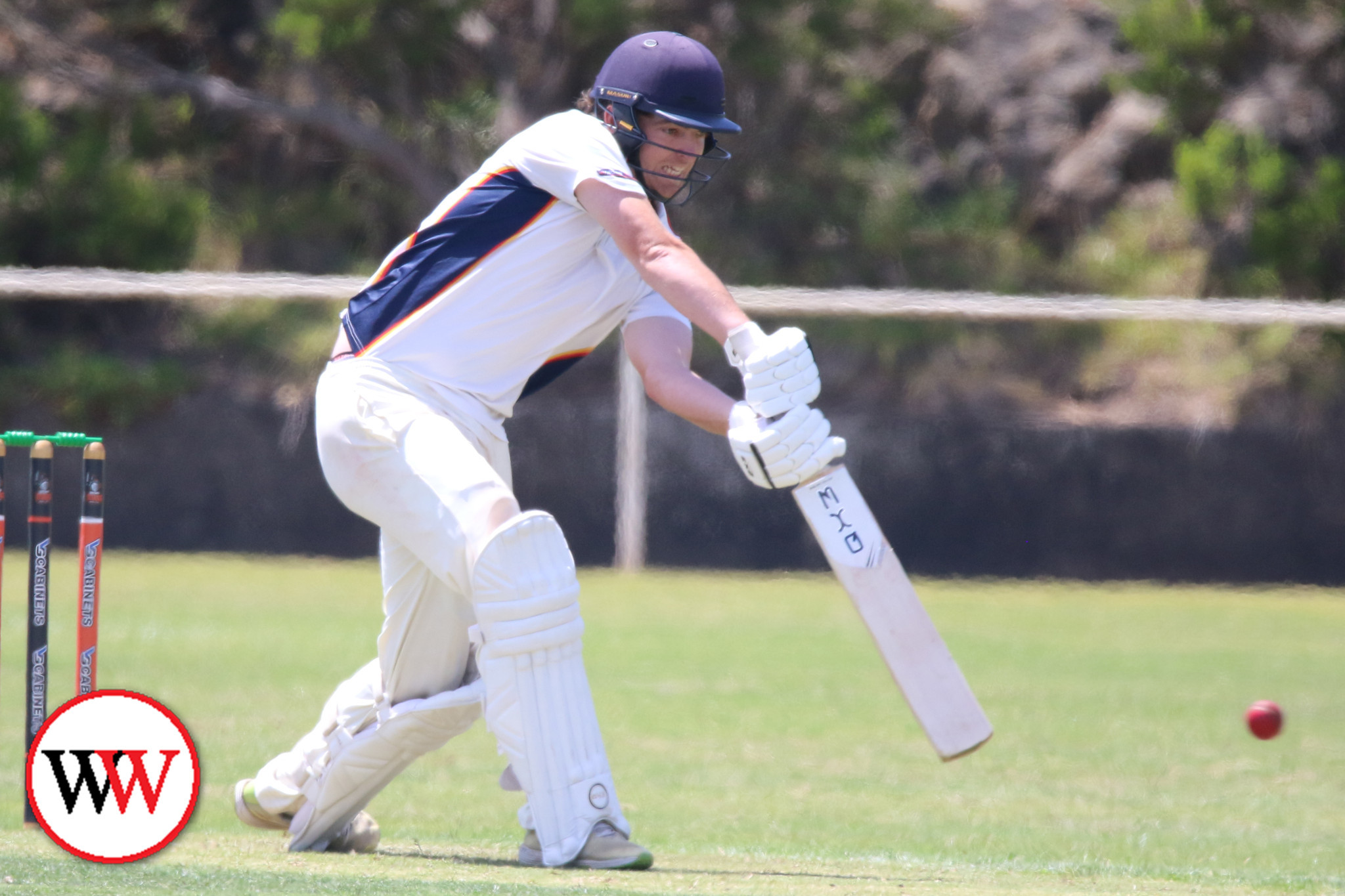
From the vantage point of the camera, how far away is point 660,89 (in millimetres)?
3326

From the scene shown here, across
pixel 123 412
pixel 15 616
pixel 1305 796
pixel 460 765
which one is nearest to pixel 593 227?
pixel 460 765

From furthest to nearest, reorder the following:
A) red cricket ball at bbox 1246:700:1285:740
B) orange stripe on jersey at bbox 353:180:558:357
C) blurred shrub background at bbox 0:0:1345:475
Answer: blurred shrub background at bbox 0:0:1345:475 < red cricket ball at bbox 1246:700:1285:740 < orange stripe on jersey at bbox 353:180:558:357

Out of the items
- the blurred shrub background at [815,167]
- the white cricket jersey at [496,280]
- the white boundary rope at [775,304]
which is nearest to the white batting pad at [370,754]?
the white cricket jersey at [496,280]

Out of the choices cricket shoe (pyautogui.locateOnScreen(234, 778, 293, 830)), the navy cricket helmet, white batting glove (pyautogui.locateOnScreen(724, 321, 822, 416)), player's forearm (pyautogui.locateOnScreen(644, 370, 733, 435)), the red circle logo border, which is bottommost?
cricket shoe (pyautogui.locateOnScreen(234, 778, 293, 830))

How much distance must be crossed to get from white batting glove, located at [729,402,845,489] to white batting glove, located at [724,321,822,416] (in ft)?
0.08

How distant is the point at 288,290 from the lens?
10.1 metres

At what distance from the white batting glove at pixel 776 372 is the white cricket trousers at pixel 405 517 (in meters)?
0.52

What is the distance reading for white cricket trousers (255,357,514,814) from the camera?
311cm

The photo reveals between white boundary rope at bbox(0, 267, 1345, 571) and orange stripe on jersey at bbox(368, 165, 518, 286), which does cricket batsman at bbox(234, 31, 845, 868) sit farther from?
white boundary rope at bbox(0, 267, 1345, 571)

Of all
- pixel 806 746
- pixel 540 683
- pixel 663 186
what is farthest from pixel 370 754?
pixel 806 746

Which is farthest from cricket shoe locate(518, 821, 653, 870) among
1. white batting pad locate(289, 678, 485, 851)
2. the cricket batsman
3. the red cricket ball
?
the red cricket ball

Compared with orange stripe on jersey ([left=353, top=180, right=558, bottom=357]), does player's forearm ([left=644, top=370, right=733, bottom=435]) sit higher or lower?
lower

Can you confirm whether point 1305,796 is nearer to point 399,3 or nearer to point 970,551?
point 970,551

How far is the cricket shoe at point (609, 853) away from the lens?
10.0ft
